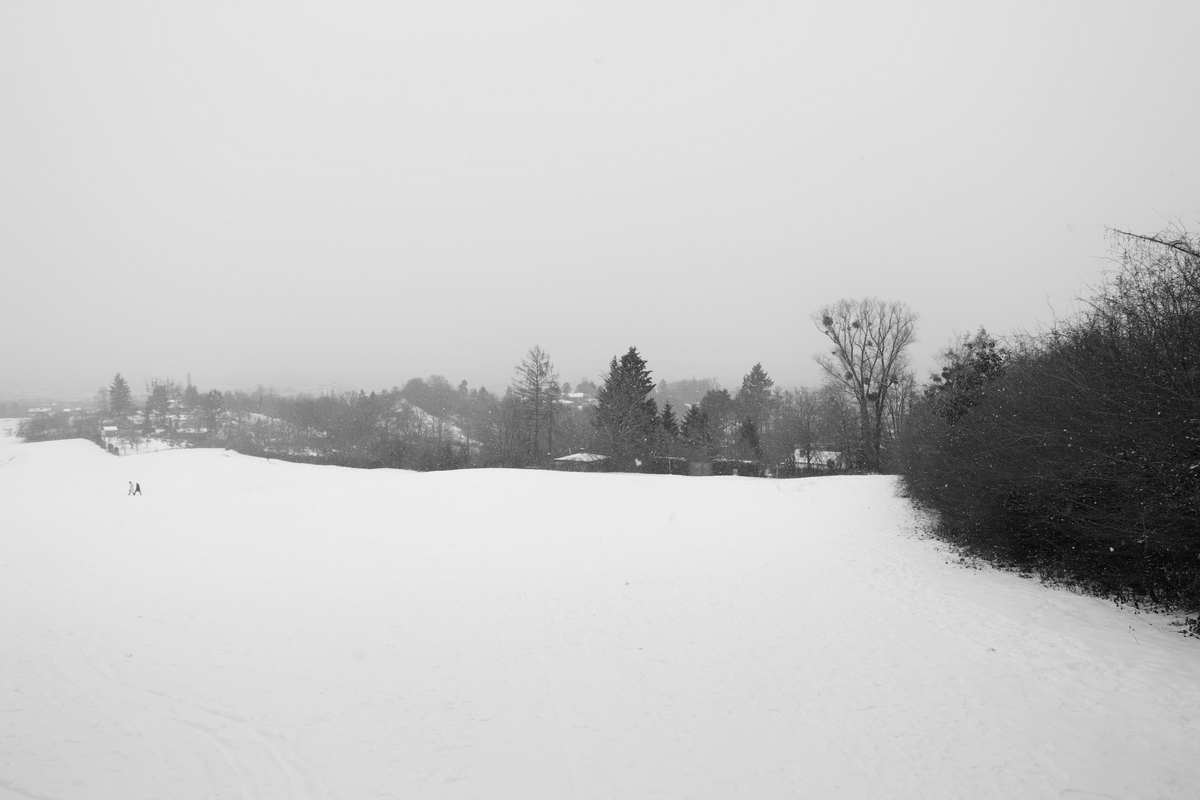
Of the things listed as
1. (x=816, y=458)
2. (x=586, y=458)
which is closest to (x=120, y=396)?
(x=586, y=458)

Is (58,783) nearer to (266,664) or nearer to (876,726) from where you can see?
(266,664)

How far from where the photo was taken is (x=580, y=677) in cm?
593

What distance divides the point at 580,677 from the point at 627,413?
34031 millimetres

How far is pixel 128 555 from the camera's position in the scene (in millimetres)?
12930

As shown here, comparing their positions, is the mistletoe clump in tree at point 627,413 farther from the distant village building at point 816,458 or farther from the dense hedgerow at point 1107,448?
the dense hedgerow at point 1107,448

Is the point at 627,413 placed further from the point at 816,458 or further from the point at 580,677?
the point at 580,677

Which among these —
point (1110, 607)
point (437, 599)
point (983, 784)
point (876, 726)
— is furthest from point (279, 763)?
point (1110, 607)

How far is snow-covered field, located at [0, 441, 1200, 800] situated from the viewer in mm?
4137

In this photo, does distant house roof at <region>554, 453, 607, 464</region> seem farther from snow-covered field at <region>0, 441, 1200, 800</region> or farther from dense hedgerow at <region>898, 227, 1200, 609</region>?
dense hedgerow at <region>898, 227, 1200, 609</region>

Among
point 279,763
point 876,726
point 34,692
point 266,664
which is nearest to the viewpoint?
point 279,763

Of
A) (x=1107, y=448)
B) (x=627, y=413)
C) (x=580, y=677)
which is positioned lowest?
(x=580, y=677)

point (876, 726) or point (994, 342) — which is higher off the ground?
point (994, 342)

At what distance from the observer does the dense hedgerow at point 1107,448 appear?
5.83 meters

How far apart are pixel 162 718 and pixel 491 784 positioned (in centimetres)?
360
